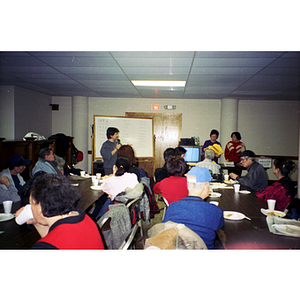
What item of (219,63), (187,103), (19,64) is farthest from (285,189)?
(187,103)

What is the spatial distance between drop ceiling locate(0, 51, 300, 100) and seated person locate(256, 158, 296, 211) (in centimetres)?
148

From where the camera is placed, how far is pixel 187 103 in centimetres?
645

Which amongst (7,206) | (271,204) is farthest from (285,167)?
(7,206)

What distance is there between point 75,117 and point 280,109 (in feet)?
18.9

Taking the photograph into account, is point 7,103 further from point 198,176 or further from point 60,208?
point 198,176

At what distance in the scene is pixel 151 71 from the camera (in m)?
3.68

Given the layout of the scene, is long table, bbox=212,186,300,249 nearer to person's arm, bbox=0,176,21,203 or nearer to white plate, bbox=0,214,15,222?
white plate, bbox=0,214,15,222

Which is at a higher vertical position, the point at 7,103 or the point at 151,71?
the point at 151,71

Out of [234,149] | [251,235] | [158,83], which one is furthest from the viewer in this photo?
[234,149]

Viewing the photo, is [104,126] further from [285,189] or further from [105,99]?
[285,189]

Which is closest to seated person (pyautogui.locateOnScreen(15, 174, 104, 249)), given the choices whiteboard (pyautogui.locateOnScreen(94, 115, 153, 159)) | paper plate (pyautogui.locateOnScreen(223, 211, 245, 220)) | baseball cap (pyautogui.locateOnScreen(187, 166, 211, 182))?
baseball cap (pyautogui.locateOnScreen(187, 166, 211, 182))

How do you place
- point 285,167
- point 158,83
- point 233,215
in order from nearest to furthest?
point 233,215 → point 285,167 → point 158,83

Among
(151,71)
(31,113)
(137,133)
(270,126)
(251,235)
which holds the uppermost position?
(151,71)
